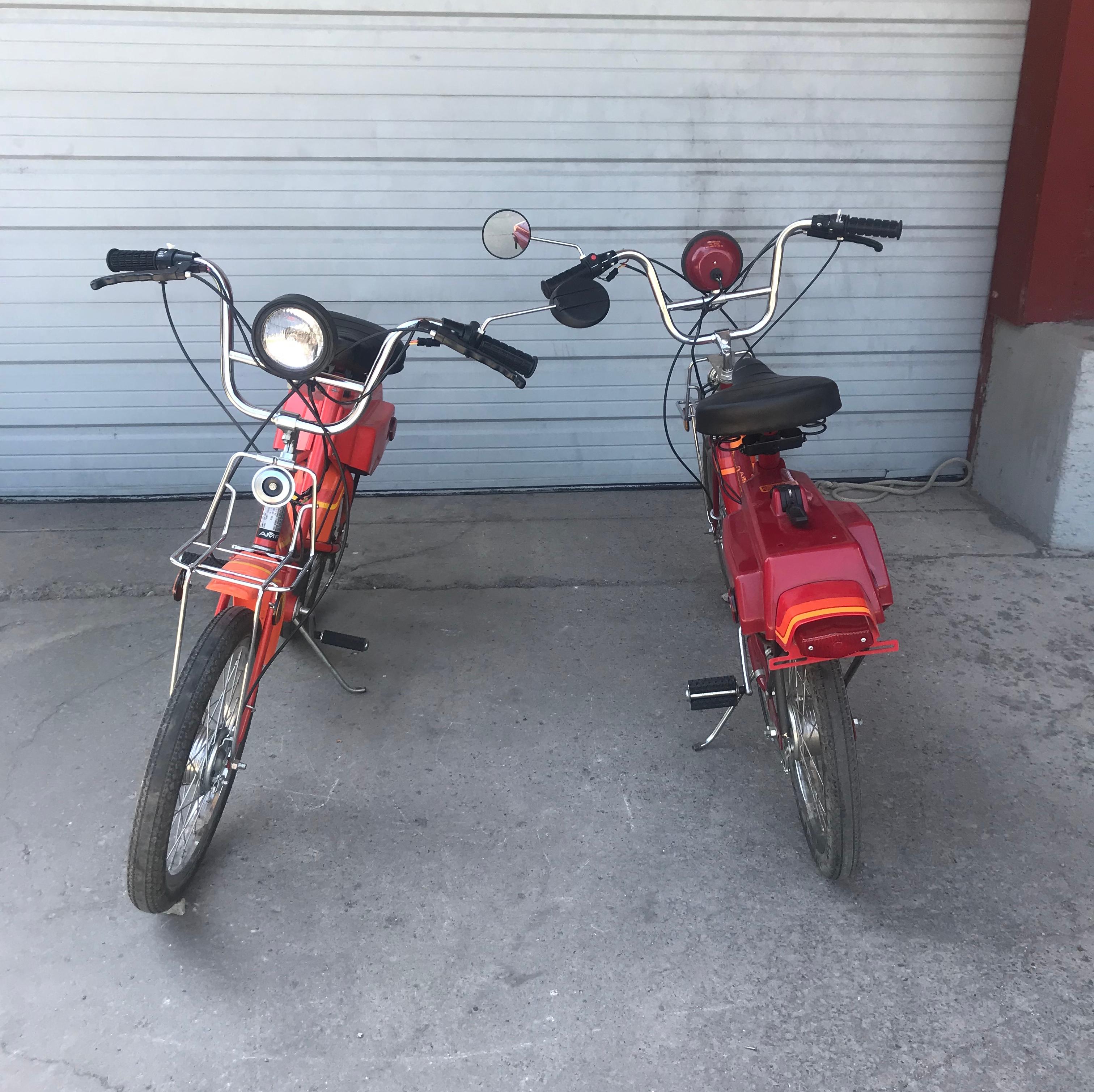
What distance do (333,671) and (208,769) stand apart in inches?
30.1

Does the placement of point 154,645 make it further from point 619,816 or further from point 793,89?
point 793,89

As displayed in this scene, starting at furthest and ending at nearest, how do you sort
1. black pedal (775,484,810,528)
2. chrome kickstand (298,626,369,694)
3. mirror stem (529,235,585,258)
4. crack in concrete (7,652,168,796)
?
1. chrome kickstand (298,626,369,694)
2. crack in concrete (7,652,168,796)
3. mirror stem (529,235,585,258)
4. black pedal (775,484,810,528)

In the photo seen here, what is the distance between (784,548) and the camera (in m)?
2.12

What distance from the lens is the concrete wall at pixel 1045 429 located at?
383 cm

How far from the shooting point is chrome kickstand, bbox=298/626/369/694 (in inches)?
121

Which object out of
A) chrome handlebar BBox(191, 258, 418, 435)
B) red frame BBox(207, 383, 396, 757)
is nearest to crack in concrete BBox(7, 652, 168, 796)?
red frame BBox(207, 383, 396, 757)

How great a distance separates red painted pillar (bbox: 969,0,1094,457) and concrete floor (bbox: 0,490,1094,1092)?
1.29 meters

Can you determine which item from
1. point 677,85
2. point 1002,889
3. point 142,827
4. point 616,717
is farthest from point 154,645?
point 677,85

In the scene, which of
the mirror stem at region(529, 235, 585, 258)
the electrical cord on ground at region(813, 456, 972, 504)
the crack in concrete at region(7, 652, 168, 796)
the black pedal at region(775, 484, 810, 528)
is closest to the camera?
the black pedal at region(775, 484, 810, 528)

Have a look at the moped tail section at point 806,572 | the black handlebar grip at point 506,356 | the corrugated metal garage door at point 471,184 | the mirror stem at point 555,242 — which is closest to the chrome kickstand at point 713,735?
the moped tail section at point 806,572

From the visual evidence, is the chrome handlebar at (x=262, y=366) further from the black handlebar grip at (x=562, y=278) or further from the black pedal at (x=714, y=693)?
the black pedal at (x=714, y=693)

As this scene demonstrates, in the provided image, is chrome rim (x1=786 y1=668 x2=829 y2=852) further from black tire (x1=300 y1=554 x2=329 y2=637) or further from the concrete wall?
the concrete wall

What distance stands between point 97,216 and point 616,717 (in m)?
3.26

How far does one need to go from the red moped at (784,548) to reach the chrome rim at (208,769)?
1201mm
